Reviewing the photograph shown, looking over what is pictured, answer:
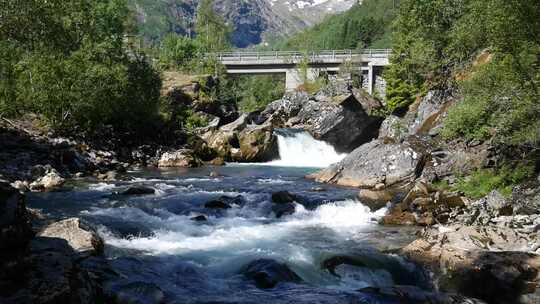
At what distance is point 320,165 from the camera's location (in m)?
43.3

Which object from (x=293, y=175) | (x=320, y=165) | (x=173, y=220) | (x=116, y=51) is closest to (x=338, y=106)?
(x=320, y=165)

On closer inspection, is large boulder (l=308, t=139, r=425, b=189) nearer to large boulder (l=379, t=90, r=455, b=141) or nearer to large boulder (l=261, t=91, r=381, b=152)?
large boulder (l=379, t=90, r=455, b=141)

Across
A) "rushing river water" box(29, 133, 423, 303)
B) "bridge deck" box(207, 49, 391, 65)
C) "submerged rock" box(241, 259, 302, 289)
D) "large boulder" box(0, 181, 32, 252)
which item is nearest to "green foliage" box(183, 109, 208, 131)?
"rushing river water" box(29, 133, 423, 303)

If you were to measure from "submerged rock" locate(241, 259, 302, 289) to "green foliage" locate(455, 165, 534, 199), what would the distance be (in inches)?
475

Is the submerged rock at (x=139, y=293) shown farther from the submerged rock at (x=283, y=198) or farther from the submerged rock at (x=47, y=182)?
the submerged rock at (x=47, y=182)

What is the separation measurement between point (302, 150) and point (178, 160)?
13606 mm

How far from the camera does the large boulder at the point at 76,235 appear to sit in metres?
13.2

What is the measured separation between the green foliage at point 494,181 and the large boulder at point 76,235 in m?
16.7

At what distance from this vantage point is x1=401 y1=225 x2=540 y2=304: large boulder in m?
12.9

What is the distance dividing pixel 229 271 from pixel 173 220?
659cm

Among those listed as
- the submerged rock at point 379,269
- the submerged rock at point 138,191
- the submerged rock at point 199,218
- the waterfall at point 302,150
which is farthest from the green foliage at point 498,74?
the submerged rock at point 138,191

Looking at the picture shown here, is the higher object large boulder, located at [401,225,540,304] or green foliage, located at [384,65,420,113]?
green foliage, located at [384,65,420,113]

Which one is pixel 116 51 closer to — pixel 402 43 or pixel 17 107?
pixel 17 107

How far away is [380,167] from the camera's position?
2856cm
